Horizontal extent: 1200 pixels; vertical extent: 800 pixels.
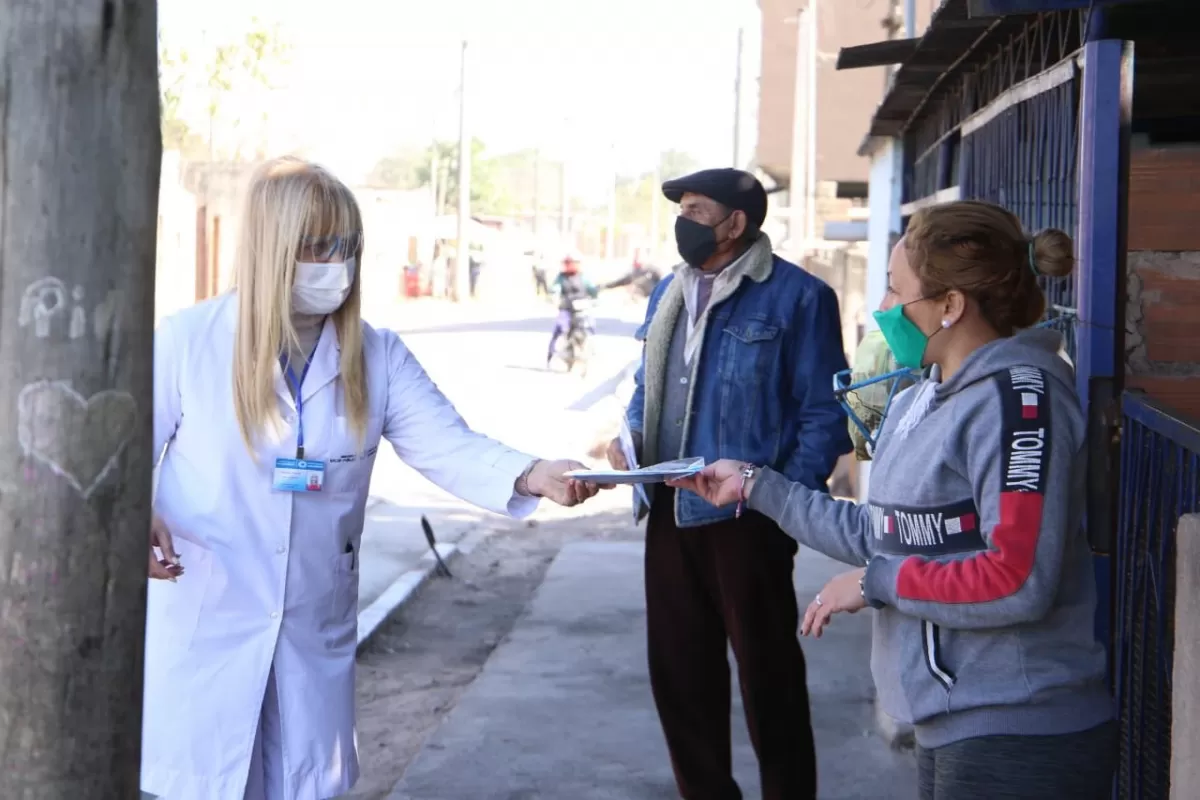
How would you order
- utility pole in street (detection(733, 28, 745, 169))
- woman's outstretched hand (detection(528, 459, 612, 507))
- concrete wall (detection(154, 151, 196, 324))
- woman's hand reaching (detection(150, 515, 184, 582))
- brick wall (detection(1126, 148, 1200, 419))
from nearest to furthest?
woman's hand reaching (detection(150, 515, 184, 582)) → woman's outstretched hand (detection(528, 459, 612, 507)) → brick wall (detection(1126, 148, 1200, 419)) → concrete wall (detection(154, 151, 196, 324)) → utility pole in street (detection(733, 28, 745, 169))

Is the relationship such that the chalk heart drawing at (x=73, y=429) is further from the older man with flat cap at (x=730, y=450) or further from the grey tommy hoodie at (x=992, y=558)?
the older man with flat cap at (x=730, y=450)

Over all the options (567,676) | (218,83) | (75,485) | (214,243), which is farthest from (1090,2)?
(218,83)

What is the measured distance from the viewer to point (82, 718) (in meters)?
2.13

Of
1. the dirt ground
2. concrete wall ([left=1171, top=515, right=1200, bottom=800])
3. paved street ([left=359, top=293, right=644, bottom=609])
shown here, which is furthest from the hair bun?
paved street ([left=359, top=293, right=644, bottom=609])

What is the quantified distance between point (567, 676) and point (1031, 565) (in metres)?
4.55

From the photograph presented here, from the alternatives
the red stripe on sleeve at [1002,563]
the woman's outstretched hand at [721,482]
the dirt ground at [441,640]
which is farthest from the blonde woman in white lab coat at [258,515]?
the dirt ground at [441,640]

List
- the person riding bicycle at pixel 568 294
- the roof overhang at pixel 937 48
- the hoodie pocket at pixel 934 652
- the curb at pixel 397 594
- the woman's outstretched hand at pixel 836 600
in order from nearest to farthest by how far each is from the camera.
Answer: the hoodie pocket at pixel 934 652 < the woman's outstretched hand at pixel 836 600 < the roof overhang at pixel 937 48 < the curb at pixel 397 594 < the person riding bicycle at pixel 568 294

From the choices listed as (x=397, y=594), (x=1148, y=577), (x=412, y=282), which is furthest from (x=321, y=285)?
(x=412, y=282)

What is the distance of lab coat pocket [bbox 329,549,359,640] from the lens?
3439 mm

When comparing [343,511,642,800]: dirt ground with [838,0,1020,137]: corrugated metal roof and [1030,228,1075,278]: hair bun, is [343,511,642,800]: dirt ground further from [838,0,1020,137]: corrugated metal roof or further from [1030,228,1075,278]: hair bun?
[1030,228,1075,278]: hair bun

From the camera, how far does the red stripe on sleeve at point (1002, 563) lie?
2537mm

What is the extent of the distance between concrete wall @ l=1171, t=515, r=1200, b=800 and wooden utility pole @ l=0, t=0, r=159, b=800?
1.52 metres

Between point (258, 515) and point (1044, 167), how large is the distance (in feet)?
8.18

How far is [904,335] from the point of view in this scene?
2.84 meters
